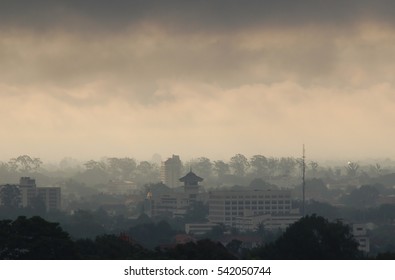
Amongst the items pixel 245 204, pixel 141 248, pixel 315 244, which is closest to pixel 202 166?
pixel 245 204

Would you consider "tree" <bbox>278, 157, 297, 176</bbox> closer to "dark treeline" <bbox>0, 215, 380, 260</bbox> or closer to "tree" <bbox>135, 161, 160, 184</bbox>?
"tree" <bbox>135, 161, 160, 184</bbox>

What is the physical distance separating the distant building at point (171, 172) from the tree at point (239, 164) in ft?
21.1

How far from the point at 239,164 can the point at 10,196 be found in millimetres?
52134

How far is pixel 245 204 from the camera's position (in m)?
108

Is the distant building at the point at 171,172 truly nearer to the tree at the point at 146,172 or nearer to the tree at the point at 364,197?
the tree at the point at 146,172

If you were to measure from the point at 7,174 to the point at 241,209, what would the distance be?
48.7m

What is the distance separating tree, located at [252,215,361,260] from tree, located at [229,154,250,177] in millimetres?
115177

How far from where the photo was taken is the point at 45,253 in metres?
24.5

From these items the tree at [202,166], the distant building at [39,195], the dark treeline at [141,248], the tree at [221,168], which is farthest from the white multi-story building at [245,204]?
the dark treeline at [141,248]

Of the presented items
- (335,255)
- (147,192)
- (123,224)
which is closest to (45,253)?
(335,255)

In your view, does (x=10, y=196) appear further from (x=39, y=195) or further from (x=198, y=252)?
(x=198, y=252)

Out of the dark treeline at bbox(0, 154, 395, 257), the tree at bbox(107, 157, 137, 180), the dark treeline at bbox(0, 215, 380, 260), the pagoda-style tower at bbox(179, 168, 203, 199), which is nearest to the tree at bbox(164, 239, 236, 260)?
the dark treeline at bbox(0, 215, 380, 260)

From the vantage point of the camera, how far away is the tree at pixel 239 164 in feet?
501
